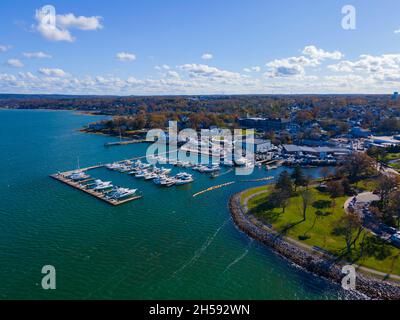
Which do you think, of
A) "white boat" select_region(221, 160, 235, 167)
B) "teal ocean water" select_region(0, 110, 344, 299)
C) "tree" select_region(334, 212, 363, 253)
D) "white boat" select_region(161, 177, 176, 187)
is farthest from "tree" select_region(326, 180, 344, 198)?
"white boat" select_region(161, 177, 176, 187)

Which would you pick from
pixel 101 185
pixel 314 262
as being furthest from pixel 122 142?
pixel 314 262

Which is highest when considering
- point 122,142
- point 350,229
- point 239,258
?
point 122,142

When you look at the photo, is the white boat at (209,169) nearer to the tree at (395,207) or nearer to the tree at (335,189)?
the tree at (335,189)

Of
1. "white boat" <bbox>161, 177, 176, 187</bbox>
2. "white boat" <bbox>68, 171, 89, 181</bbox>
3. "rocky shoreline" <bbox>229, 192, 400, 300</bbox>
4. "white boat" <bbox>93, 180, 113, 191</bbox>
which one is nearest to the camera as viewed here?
"rocky shoreline" <bbox>229, 192, 400, 300</bbox>

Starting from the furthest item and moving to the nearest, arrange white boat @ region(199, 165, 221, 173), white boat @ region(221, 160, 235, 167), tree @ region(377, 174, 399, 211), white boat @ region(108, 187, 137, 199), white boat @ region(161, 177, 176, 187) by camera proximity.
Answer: white boat @ region(221, 160, 235, 167)
white boat @ region(199, 165, 221, 173)
white boat @ region(161, 177, 176, 187)
white boat @ region(108, 187, 137, 199)
tree @ region(377, 174, 399, 211)

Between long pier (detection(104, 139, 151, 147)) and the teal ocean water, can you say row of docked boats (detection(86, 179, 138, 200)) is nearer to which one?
the teal ocean water

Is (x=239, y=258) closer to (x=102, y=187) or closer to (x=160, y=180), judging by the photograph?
(x=160, y=180)
